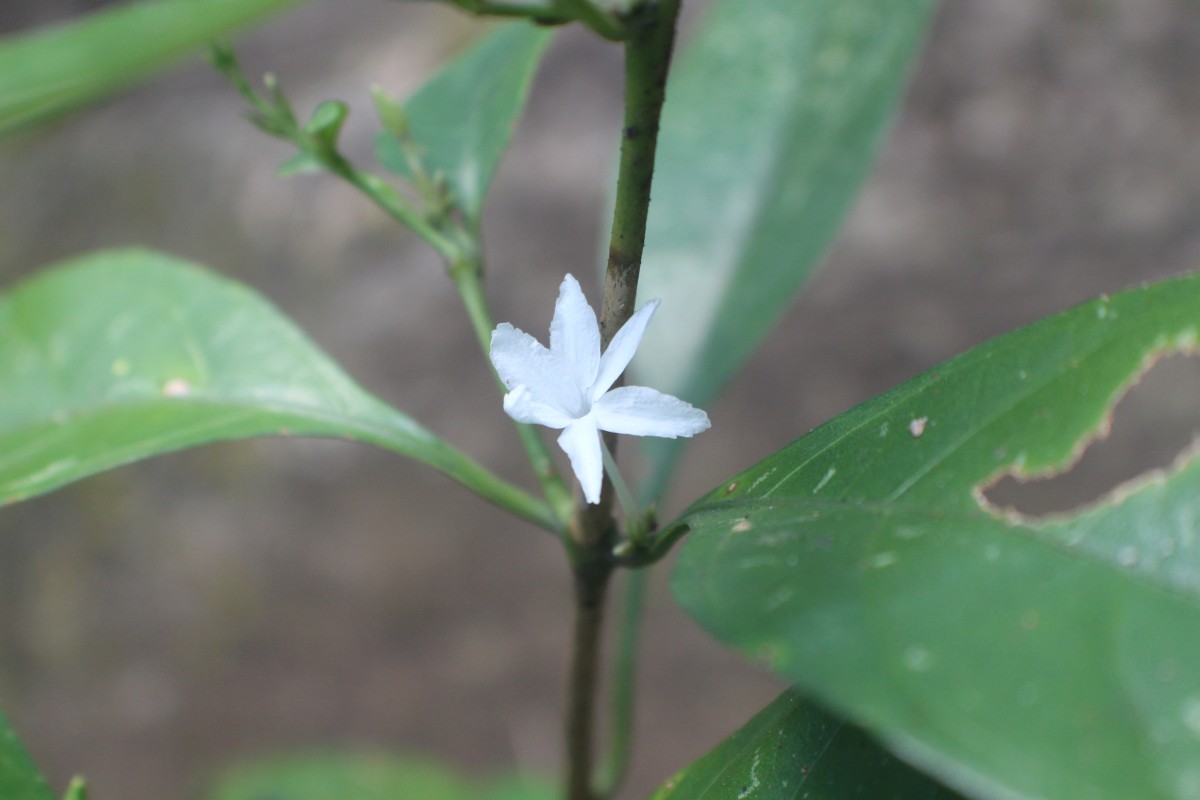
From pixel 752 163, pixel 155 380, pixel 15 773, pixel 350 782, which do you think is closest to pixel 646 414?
pixel 15 773

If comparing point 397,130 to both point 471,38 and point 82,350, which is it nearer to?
point 82,350

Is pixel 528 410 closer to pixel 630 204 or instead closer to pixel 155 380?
pixel 630 204

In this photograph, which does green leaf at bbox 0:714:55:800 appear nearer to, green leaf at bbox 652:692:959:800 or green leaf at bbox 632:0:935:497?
green leaf at bbox 652:692:959:800

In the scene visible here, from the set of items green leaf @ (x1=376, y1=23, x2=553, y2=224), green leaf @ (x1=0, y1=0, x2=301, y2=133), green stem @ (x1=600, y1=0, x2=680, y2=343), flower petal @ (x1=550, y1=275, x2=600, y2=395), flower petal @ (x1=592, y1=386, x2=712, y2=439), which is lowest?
flower petal @ (x1=592, y1=386, x2=712, y2=439)

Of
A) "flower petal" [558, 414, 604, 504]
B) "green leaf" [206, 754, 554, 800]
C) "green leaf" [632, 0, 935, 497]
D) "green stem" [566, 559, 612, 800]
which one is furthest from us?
"green leaf" [206, 754, 554, 800]

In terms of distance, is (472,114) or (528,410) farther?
(472,114)

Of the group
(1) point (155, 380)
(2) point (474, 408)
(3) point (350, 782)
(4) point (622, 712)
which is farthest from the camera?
(2) point (474, 408)

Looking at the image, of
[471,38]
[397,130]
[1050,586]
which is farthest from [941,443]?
[471,38]

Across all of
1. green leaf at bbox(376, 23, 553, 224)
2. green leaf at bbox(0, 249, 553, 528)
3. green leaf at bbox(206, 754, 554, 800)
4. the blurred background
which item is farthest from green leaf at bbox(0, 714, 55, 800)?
the blurred background
